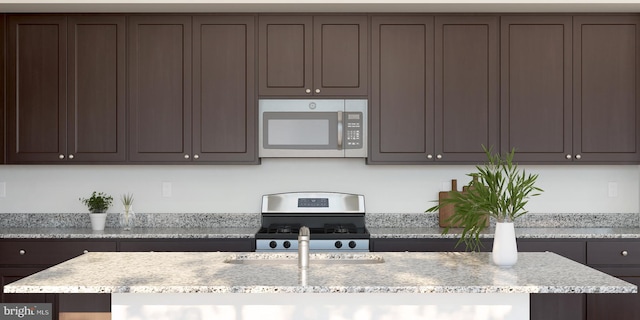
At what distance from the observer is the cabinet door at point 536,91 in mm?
3920

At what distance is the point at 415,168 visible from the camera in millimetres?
4293

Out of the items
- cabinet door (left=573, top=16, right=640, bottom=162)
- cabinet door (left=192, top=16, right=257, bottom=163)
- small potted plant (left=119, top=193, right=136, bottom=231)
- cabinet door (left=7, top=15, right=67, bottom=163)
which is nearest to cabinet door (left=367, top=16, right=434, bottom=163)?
cabinet door (left=192, top=16, right=257, bottom=163)

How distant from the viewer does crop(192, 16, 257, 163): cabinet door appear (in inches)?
155

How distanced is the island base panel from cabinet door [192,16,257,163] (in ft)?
6.17

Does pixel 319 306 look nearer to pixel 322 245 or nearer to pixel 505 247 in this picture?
pixel 505 247

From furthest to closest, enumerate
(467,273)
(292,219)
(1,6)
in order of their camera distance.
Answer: (292,219), (1,6), (467,273)

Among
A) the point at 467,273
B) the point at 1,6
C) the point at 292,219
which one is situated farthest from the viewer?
the point at 292,219

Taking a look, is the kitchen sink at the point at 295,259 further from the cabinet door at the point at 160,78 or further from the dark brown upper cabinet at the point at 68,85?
the dark brown upper cabinet at the point at 68,85

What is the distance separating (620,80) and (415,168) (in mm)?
1496

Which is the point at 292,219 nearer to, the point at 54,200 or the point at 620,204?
the point at 54,200

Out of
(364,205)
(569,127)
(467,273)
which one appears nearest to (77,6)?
(364,205)

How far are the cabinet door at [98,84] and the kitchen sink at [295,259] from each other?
1.77 m

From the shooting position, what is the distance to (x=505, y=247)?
230 cm

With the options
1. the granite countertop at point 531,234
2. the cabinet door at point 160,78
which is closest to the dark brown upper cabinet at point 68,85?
the cabinet door at point 160,78
